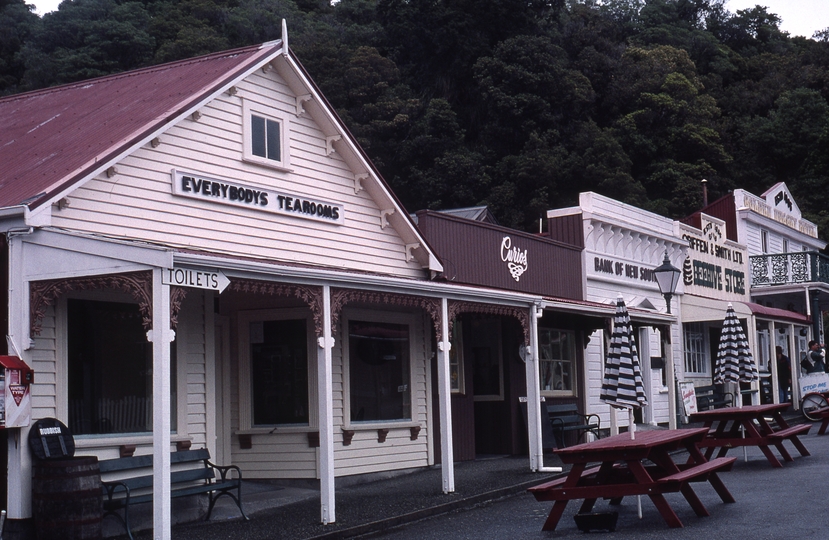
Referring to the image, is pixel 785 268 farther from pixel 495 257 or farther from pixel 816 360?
pixel 495 257

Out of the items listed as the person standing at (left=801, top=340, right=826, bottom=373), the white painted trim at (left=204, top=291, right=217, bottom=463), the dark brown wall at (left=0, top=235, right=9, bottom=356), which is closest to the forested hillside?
the person standing at (left=801, top=340, right=826, bottom=373)

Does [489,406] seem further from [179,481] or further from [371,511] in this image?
[179,481]

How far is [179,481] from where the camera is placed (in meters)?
10.7

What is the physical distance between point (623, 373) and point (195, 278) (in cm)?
501

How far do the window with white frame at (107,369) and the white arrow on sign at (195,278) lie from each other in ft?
6.27

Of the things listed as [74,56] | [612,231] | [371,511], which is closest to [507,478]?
[371,511]

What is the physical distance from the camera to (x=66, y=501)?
8992 mm

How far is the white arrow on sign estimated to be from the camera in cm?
890

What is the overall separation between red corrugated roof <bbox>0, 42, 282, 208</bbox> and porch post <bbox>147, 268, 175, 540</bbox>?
5.54ft

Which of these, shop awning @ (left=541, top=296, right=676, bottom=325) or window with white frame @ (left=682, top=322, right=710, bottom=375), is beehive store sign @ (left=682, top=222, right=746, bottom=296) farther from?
shop awning @ (left=541, top=296, right=676, bottom=325)

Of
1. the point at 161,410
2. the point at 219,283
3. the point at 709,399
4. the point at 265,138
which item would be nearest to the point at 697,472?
the point at 219,283

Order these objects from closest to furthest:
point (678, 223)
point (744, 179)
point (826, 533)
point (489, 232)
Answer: point (826, 533) < point (489, 232) < point (678, 223) < point (744, 179)

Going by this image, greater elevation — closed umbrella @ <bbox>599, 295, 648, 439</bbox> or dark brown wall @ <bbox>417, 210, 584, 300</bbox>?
dark brown wall @ <bbox>417, 210, 584, 300</bbox>

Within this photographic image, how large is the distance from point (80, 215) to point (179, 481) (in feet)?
9.69
